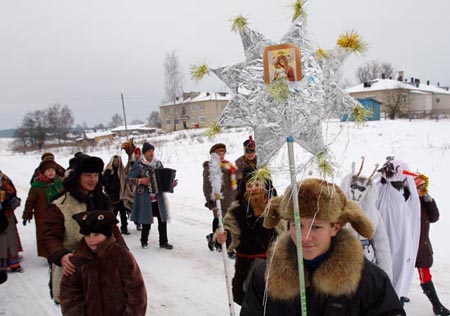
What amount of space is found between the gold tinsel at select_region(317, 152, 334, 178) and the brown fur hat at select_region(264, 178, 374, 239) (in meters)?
0.13

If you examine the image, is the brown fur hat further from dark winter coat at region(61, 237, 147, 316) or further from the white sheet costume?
dark winter coat at region(61, 237, 147, 316)

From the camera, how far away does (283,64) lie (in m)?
→ 1.85

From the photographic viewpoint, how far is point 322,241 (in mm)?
1886

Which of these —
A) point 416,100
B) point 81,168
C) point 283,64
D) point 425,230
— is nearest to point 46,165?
point 81,168

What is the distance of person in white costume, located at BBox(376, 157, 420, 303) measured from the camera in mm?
3424

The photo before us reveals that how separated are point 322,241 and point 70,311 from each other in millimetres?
2120

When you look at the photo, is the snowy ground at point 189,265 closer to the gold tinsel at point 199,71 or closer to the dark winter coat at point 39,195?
the gold tinsel at point 199,71

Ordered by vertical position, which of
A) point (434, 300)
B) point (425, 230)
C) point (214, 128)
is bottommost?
point (434, 300)

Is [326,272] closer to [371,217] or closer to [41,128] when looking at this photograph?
[371,217]

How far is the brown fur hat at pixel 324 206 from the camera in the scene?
1.90m

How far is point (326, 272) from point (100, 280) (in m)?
1.87

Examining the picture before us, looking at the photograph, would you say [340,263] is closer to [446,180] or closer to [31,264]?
[31,264]

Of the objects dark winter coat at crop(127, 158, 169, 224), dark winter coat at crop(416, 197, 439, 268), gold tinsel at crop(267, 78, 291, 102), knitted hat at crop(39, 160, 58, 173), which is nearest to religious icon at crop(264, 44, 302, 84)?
gold tinsel at crop(267, 78, 291, 102)

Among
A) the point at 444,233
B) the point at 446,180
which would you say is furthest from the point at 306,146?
the point at 446,180
